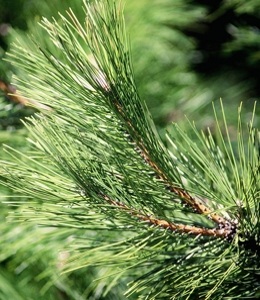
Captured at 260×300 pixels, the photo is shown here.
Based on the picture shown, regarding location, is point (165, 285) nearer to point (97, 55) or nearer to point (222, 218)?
point (222, 218)

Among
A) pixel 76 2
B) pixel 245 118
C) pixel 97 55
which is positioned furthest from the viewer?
pixel 245 118

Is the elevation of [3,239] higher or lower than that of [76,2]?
lower

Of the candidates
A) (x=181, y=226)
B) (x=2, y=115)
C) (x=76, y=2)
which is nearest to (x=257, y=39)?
(x=76, y=2)

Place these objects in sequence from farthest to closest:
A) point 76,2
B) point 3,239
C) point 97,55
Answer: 1. point 76,2
2. point 3,239
3. point 97,55

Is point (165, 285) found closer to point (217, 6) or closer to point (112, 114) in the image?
point (112, 114)

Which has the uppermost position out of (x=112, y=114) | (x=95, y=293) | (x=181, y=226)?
(x=112, y=114)

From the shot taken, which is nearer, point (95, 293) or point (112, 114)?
point (112, 114)
